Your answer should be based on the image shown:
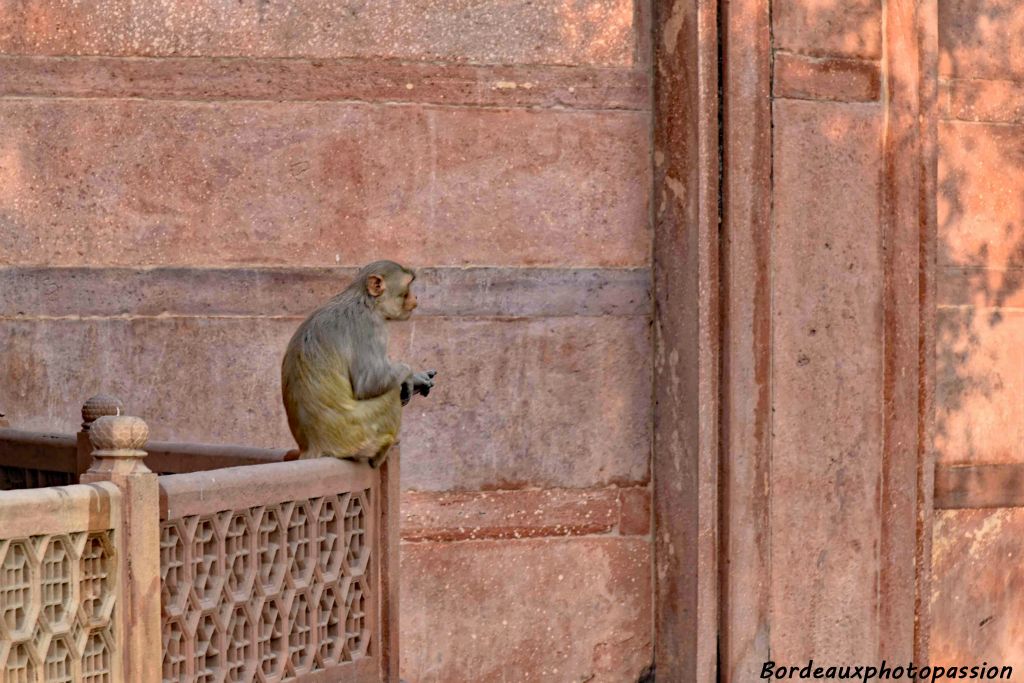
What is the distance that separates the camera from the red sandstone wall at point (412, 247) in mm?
5559

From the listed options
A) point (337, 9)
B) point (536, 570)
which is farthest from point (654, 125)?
point (536, 570)

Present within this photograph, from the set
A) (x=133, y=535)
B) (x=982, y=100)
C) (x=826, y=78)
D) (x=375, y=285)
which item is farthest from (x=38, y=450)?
(x=982, y=100)

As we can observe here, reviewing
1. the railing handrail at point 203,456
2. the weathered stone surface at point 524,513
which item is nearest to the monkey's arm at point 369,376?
the railing handrail at point 203,456

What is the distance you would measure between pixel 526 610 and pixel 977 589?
1835 millimetres

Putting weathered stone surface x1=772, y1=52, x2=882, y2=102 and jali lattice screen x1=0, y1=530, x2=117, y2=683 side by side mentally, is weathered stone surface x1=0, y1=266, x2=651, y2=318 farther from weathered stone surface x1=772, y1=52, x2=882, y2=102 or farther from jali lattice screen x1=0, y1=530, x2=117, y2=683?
jali lattice screen x1=0, y1=530, x2=117, y2=683

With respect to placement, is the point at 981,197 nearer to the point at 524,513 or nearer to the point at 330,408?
the point at 524,513

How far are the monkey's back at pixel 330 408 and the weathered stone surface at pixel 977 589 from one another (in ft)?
9.40

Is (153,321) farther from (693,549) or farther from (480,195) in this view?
(693,549)

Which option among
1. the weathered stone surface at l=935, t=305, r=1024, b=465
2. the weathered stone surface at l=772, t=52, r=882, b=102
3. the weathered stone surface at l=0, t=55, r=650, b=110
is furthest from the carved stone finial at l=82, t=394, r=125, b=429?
the weathered stone surface at l=935, t=305, r=1024, b=465

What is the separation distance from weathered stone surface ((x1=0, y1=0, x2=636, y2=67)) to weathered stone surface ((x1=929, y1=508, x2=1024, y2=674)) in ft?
7.39

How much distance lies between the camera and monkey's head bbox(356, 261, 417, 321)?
4312 mm

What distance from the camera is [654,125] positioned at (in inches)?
233

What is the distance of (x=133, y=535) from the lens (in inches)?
130

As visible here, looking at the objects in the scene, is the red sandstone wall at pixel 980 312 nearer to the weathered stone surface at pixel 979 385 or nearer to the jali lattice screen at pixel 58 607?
the weathered stone surface at pixel 979 385
